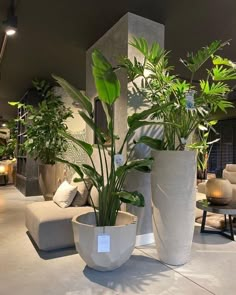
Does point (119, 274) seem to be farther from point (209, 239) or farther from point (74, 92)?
point (74, 92)

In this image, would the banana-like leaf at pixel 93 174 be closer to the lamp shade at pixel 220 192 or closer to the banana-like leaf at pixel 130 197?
the banana-like leaf at pixel 130 197

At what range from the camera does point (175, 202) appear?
8.82 ft

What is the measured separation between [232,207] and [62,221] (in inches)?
90.8

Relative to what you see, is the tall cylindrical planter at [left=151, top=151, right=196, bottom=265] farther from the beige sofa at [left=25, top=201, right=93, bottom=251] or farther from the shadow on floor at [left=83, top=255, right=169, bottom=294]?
the beige sofa at [left=25, top=201, right=93, bottom=251]

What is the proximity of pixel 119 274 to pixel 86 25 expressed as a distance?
3.21m

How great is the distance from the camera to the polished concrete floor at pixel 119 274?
7.26 feet

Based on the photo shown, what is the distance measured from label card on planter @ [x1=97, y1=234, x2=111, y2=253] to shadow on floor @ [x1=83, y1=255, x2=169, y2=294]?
0.26m

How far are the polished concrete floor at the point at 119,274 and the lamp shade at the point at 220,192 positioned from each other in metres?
0.59

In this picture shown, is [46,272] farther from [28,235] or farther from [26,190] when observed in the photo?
[26,190]

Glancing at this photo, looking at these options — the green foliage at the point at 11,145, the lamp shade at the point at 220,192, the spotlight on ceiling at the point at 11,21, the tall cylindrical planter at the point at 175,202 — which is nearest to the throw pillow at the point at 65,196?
the tall cylindrical planter at the point at 175,202

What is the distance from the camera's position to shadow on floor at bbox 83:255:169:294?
2264 millimetres

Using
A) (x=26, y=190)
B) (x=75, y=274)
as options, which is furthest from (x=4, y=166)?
(x=75, y=274)

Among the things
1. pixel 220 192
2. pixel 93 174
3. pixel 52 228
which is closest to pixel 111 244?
pixel 93 174

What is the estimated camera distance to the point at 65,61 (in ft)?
16.8
